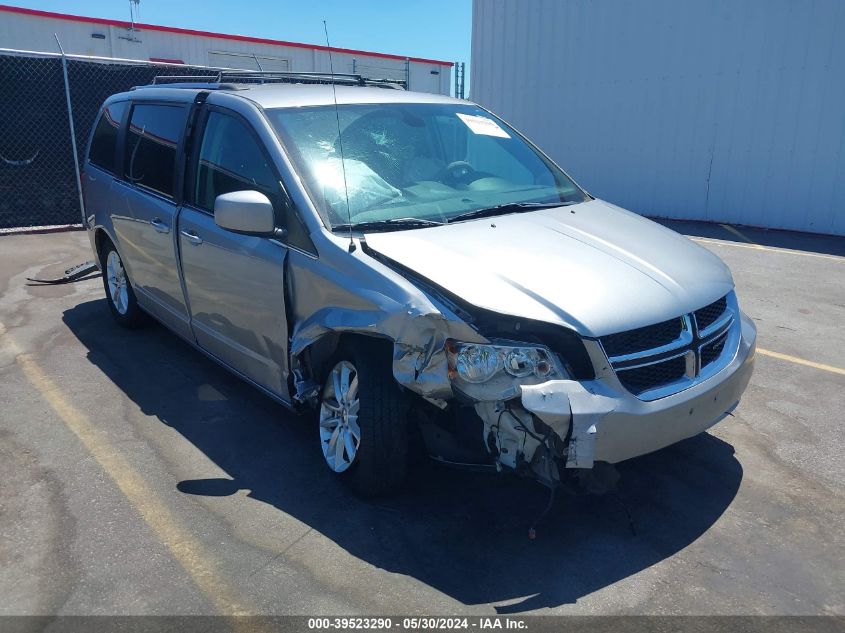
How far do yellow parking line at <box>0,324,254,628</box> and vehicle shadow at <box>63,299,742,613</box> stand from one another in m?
0.25

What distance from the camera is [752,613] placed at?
9.39 feet

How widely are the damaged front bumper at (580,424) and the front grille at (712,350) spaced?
149 millimetres

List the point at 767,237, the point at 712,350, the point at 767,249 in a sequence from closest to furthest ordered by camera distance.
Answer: the point at 712,350, the point at 767,249, the point at 767,237

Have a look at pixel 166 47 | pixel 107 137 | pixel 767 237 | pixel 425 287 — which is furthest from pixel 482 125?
pixel 166 47

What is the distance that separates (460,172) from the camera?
4.45 m

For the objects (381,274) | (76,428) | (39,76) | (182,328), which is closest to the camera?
(381,274)

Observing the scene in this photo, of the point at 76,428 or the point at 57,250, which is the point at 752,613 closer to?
the point at 76,428

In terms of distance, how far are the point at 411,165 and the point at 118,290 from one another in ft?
11.2

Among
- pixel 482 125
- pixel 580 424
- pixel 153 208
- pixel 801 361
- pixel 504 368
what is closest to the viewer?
pixel 580 424

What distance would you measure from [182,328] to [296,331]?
170cm

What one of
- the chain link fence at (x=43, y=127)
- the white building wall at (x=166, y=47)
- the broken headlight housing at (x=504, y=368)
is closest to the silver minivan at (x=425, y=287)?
the broken headlight housing at (x=504, y=368)

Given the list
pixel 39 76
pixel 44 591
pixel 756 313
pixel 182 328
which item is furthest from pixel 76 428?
pixel 39 76

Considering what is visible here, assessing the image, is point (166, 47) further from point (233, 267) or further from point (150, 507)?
point (150, 507)

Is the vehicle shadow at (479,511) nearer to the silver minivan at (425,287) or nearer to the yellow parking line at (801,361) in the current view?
the silver minivan at (425,287)
